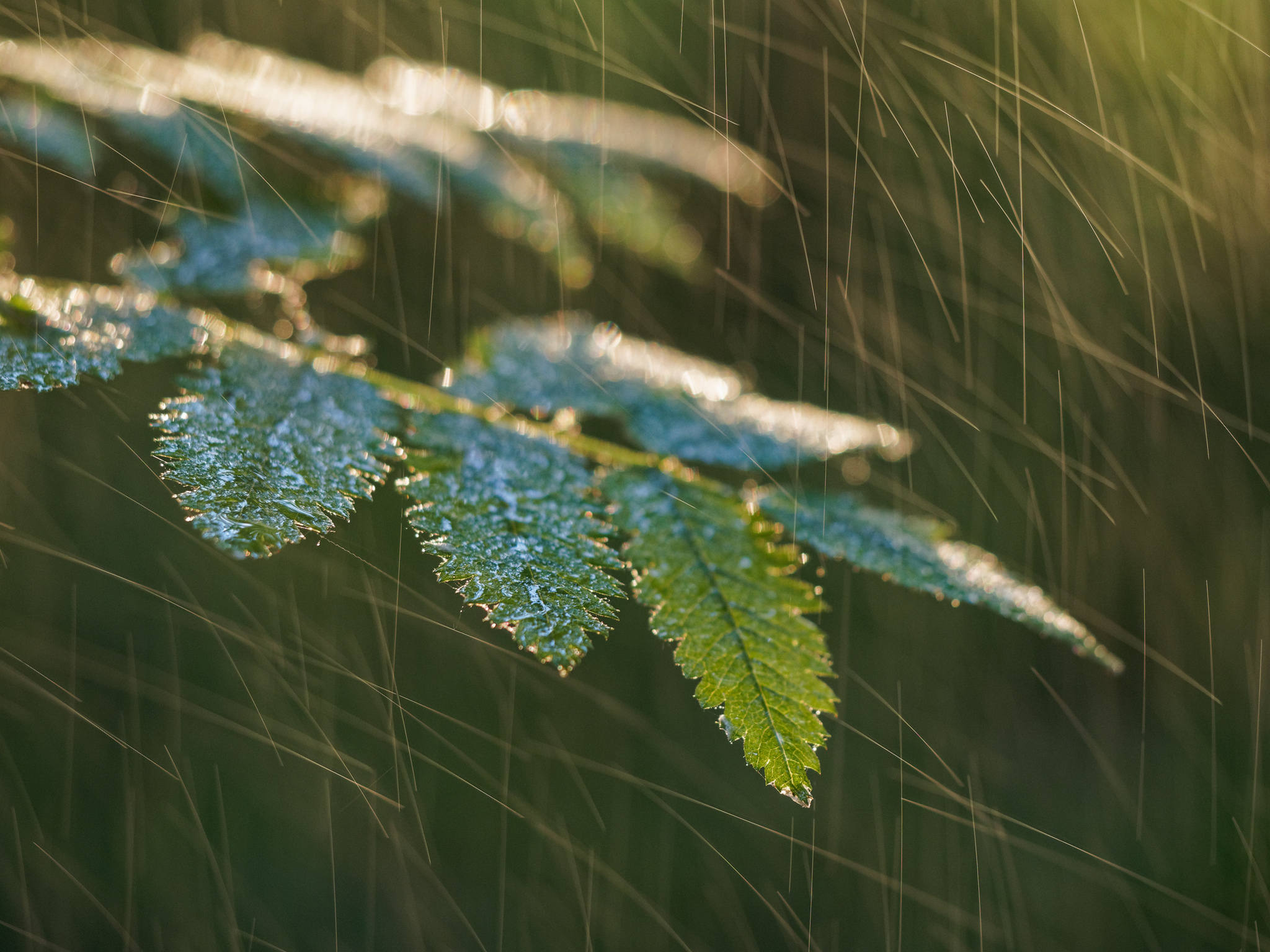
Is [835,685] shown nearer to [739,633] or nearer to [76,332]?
[739,633]

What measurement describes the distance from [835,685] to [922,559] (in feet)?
9.34

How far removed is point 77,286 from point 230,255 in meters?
0.36

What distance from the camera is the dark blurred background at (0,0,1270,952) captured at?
315cm

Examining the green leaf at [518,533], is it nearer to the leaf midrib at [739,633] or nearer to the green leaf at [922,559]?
the leaf midrib at [739,633]

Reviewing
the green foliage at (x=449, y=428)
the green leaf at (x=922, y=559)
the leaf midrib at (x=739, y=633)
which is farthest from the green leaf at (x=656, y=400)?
the leaf midrib at (x=739, y=633)

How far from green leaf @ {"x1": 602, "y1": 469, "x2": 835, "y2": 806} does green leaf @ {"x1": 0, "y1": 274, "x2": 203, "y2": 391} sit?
50 centimetres

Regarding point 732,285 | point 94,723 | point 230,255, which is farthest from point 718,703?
point 732,285

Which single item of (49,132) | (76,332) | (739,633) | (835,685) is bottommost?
(835,685)

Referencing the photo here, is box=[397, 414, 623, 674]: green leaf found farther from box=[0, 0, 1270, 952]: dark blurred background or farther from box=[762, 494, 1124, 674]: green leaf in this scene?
box=[0, 0, 1270, 952]: dark blurred background

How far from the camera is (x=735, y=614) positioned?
72cm

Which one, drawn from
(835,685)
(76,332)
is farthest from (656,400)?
(835,685)

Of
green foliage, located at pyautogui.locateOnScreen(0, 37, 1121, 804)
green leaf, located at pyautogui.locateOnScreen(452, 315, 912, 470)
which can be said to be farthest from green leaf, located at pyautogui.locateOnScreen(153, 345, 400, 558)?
green leaf, located at pyautogui.locateOnScreen(452, 315, 912, 470)

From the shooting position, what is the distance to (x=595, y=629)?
0.62 m

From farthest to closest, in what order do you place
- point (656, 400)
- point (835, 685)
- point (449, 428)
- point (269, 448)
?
point (835, 685), point (656, 400), point (449, 428), point (269, 448)
